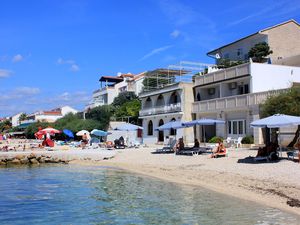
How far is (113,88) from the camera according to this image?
83.4m

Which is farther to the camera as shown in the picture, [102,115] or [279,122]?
[102,115]

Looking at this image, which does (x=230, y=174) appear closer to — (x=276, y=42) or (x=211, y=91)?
(x=211, y=91)

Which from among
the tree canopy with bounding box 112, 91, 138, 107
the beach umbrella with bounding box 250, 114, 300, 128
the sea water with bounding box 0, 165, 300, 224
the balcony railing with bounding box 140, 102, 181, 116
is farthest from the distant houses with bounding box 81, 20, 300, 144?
the sea water with bounding box 0, 165, 300, 224


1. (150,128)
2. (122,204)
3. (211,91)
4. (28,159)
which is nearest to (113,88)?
(150,128)

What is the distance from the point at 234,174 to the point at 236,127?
2028 cm

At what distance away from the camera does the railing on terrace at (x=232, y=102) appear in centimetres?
3397

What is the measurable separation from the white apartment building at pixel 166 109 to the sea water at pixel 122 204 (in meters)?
24.2

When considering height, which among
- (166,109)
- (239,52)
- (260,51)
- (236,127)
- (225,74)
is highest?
(239,52)

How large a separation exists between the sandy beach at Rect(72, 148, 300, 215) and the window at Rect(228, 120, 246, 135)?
11564 mm

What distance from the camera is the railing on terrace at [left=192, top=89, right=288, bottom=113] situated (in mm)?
33969

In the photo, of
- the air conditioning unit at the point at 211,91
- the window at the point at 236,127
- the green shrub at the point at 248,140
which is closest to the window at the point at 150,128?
the air conditioning unit at the point at 211,91

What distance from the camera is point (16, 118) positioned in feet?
555

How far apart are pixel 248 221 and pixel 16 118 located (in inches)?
6613

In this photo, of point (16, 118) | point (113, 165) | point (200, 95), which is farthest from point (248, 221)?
point (16, 118)
